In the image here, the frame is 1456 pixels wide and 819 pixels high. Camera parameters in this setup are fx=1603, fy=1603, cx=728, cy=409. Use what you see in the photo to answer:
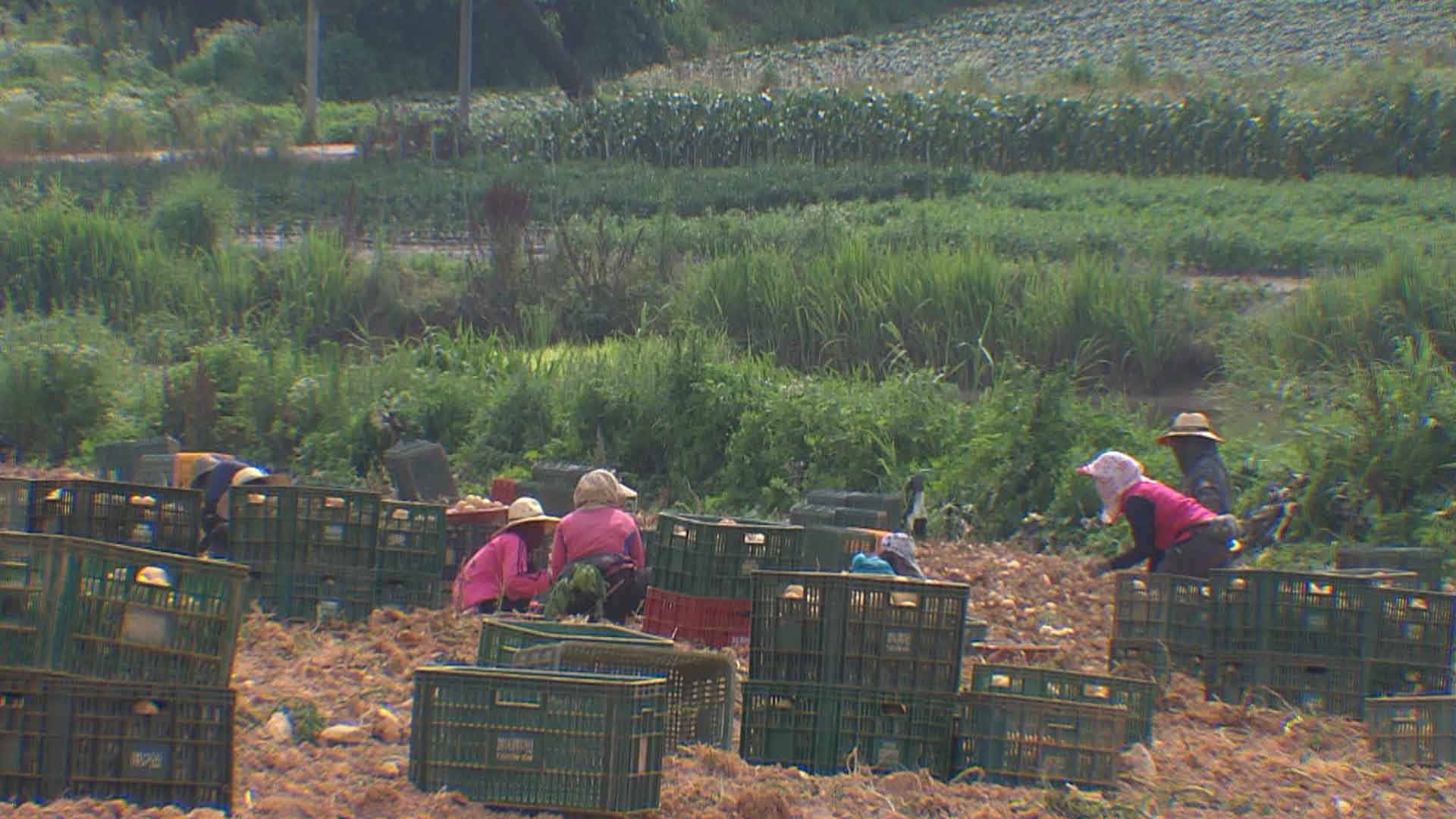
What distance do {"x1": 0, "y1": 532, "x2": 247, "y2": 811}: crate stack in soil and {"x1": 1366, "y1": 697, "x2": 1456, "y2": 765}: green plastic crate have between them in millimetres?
4211

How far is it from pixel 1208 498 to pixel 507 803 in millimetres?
5517

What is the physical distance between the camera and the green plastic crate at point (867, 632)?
207 inches

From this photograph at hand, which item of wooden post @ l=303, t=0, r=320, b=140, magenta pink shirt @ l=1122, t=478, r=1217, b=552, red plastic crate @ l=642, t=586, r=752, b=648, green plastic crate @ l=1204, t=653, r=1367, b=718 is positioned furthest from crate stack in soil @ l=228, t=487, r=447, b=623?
wooden post @ l=303, t=0, r=320, b=140

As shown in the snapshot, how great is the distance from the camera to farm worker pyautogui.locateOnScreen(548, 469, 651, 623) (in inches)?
305

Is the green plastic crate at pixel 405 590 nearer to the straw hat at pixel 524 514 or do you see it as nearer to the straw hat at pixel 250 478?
the straw hat at pixel 524 514

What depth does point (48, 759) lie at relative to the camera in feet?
14.4

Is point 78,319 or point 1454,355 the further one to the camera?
point 78,319

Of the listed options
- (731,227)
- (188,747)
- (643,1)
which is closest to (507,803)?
(188,747)

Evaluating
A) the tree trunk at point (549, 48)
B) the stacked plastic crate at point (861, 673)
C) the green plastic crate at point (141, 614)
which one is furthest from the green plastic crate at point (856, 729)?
the tree trunk at point (549, 48)

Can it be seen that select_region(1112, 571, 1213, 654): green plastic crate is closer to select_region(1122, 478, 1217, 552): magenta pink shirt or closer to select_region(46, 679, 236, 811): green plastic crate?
select_region(1122, 478, 1217, 552): magenta pink shirt

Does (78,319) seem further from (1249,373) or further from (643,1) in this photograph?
(643,1)

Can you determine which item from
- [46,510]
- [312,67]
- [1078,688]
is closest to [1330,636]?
[1078,688]

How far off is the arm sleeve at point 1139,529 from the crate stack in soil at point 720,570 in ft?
6.32

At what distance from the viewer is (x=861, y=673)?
529 centimetres
